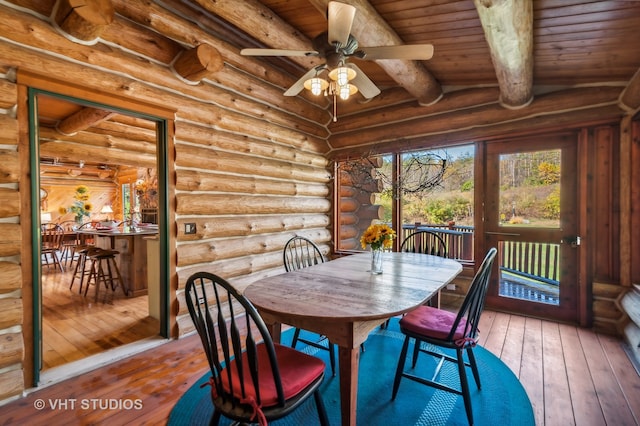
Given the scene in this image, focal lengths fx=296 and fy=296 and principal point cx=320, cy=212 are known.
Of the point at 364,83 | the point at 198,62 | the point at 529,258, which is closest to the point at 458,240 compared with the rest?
the point at 529,258

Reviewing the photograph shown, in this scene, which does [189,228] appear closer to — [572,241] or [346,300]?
[346,300]

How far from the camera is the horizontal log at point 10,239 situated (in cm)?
205

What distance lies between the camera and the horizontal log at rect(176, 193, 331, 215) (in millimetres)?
3215

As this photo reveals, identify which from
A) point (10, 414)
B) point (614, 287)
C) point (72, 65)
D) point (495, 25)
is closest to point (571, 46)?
point (495, 25)

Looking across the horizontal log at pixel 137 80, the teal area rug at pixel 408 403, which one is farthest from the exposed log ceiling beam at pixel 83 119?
the teal area rug at pixel 408 403

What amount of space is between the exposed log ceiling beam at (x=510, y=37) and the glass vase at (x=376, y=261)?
5.84 ft

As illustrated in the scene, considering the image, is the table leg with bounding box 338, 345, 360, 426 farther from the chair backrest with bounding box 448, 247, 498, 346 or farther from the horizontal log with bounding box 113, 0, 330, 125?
the horizontal log with bounding box 113, 0, 330, 125

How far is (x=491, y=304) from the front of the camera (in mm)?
3873

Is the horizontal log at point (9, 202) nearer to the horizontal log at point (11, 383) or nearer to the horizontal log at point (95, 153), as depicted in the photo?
the horizontal log at point (11, 383)

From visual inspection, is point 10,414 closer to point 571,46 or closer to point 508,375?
point 508,375

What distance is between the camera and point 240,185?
3775mm

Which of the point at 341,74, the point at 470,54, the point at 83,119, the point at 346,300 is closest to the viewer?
the point at 346,300

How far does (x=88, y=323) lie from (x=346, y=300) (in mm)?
3404

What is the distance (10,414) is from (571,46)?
514 cm
